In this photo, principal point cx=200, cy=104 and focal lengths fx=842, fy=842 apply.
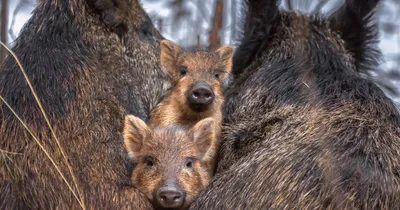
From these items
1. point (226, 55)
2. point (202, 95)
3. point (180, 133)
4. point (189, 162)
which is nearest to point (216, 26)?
point (226, 55)

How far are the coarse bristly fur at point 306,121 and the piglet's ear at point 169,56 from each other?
61cm

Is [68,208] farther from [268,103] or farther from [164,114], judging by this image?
[268,103]

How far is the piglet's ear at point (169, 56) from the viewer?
7.95 metres

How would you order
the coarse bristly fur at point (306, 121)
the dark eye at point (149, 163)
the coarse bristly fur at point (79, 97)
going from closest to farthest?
the coarse bristly fur at point (306, 121) → the coarse bristly fur at point (79, 97) → the dark eye at point (149, 163)

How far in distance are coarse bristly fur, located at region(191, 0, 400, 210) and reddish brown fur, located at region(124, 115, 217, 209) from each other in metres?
0.19

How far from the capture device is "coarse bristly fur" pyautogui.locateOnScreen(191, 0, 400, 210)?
6164 millimetres

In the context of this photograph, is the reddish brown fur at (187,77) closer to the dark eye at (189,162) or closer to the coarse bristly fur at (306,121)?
the coarse bristly fur at (306,121)

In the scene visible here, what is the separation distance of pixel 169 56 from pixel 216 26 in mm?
3175

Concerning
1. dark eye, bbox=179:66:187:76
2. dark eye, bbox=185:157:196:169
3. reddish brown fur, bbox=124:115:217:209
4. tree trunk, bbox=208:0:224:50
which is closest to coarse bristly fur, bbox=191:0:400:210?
reddish brown fur, bbox=124:115:217:209

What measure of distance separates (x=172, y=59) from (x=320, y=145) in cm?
203

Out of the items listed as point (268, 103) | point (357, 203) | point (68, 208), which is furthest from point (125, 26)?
point (357, 203)

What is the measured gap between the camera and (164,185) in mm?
6512

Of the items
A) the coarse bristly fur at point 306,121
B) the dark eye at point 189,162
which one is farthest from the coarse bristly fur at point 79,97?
the coarse bristly fur at point 306,121

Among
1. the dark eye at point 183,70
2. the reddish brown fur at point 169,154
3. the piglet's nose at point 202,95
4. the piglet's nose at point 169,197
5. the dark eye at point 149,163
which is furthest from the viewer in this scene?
the dark eye at point 183,70
